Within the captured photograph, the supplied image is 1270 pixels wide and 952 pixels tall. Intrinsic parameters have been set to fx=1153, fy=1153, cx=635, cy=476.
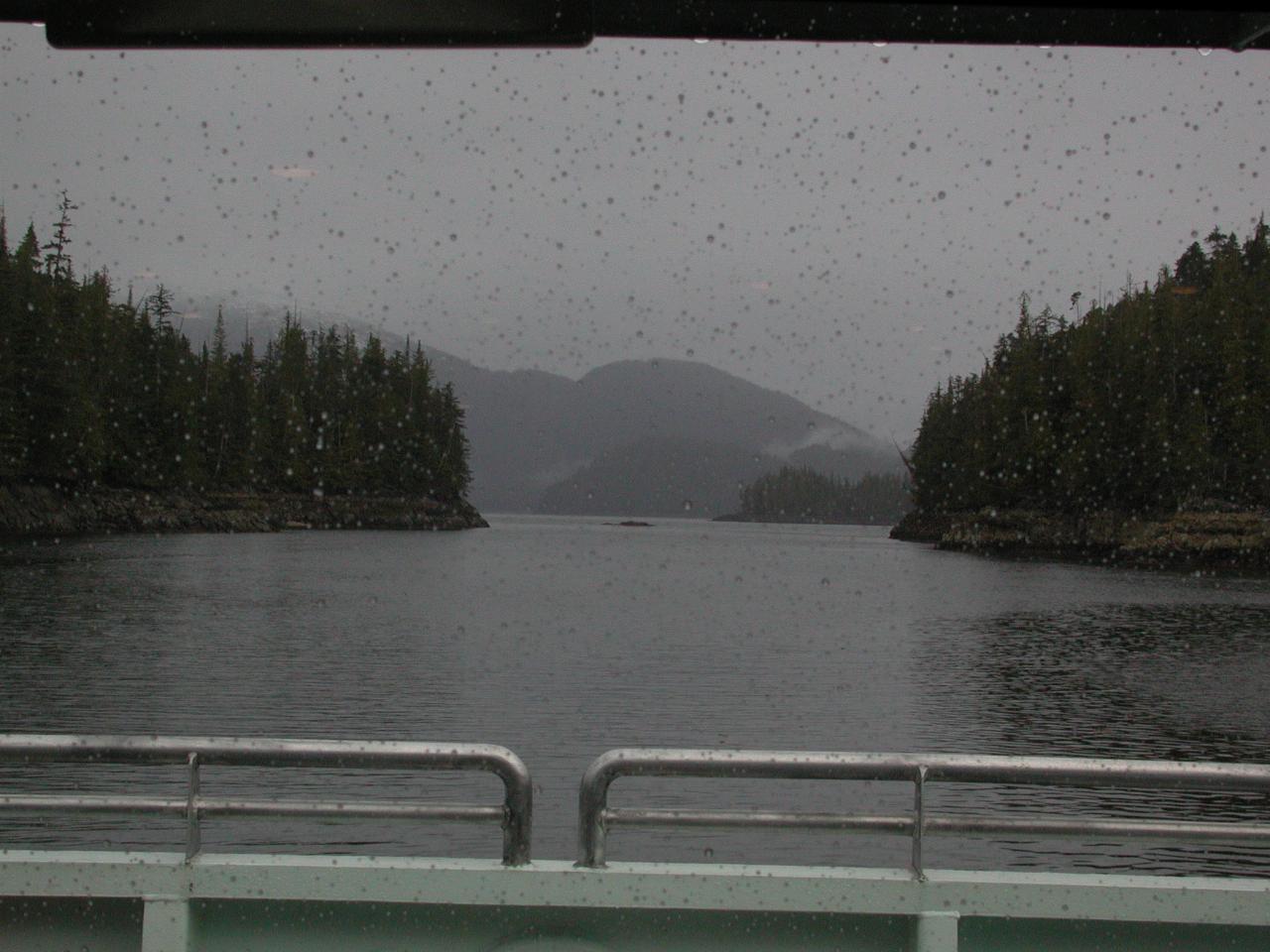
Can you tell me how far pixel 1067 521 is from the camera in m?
100

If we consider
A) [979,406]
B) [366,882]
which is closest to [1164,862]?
[366,882]

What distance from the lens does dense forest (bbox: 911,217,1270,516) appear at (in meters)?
81.4

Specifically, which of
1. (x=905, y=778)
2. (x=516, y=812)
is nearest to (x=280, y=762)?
(x=516, y=812)

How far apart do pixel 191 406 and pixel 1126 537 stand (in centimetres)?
7810

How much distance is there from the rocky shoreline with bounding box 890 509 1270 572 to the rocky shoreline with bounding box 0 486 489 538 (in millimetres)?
66179

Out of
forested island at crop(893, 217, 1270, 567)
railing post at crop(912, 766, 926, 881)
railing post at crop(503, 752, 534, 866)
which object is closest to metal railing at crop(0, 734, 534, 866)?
railing post at crop(503, 752, 534, 866)

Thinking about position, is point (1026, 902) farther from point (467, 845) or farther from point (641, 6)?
point (467, 845)

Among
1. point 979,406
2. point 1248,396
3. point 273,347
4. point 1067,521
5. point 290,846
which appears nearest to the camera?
point 290,846

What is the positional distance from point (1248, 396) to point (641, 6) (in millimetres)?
89188

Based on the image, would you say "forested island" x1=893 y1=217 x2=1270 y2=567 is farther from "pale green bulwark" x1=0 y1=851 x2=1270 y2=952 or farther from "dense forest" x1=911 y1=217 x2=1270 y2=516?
"pale green bulwark" x1=0 y1=851 x2=1270 y2=952

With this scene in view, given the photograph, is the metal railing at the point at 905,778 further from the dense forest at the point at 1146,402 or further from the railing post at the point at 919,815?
the dense forest at the point at 1146,402

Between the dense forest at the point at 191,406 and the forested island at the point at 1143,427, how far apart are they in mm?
67076

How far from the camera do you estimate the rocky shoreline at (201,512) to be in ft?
260

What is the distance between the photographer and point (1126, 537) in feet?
291
